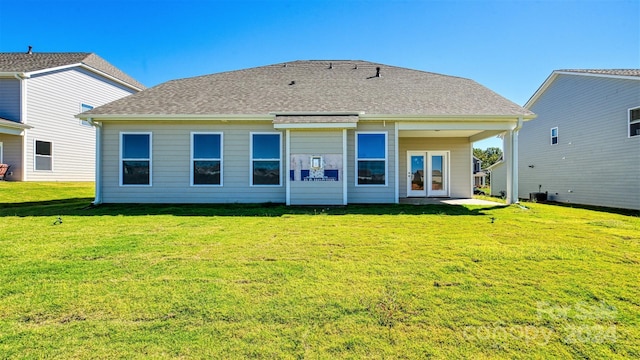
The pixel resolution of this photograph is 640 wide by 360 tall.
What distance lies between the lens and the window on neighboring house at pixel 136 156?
31.5 feet

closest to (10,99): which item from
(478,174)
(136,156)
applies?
(136,156)

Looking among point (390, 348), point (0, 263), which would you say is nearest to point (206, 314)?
point (390, 348)

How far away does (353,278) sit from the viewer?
3387 mm

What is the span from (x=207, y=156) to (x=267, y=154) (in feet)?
6.45

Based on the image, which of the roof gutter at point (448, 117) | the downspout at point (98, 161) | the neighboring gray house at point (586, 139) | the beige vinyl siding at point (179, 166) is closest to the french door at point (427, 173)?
the roof gutter at point (448, 117)

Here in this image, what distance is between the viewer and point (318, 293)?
9.81ft

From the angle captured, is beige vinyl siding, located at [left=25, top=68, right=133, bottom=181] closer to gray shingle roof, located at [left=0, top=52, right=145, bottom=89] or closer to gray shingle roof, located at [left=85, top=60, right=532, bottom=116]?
gray shingle roof, located at [left=0, top=52, right=145, bottom=89]

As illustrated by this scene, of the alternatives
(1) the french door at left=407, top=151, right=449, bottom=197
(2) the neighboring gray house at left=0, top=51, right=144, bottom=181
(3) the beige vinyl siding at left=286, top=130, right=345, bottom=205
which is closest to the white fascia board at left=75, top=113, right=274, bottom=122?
(3) the beige vinyl siding at left=286, top=130, right=345, bottom=205

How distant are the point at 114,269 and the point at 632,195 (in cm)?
1567

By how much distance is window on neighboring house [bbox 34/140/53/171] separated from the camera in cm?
1466

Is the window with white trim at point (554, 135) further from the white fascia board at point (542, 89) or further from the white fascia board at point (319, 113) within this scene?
the white fascia board at point (319, 113)

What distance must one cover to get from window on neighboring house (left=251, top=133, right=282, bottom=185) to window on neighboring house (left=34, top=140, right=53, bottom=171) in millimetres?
12886

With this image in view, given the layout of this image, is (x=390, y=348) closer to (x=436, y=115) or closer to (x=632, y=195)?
(x=436, y=115)

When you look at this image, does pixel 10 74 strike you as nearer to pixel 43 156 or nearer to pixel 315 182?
pixel 43 156
